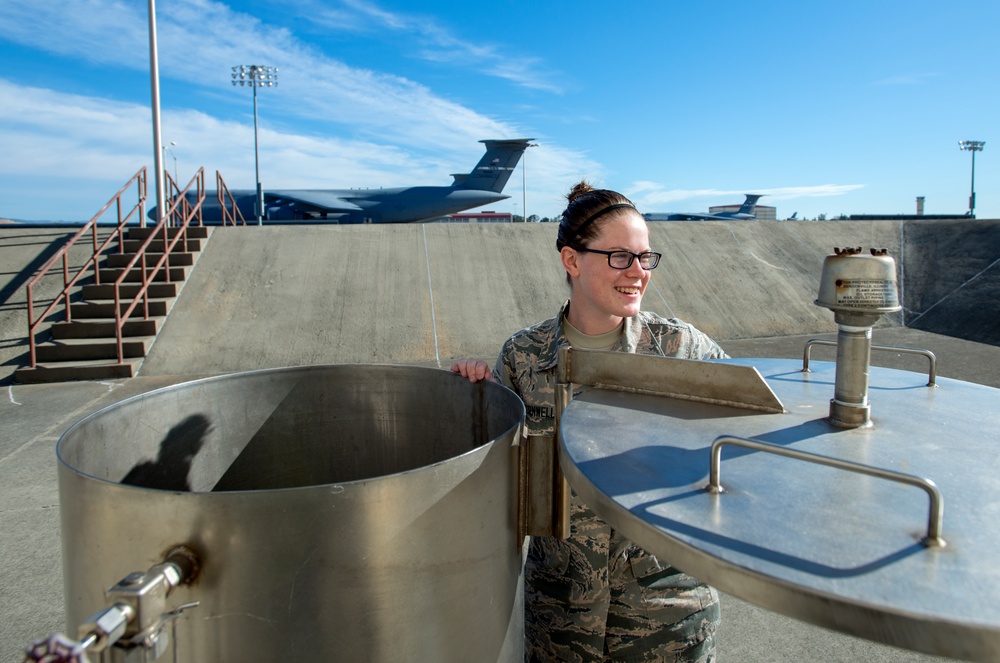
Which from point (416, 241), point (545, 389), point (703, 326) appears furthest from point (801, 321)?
point (545, 389)

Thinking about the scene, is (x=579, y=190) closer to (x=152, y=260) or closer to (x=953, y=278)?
(x=152, y=260)

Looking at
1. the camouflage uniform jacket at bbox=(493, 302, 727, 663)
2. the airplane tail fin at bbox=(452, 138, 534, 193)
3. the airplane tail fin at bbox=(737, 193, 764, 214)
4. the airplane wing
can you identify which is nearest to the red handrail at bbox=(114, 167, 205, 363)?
the camouflage uniform jacket at bbox=(493, 302, 727, 663)

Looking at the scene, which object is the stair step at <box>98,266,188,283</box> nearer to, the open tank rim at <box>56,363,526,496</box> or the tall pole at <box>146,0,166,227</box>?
the tall pole at <box>146,0,166,227</box>

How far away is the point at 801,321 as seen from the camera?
942cm

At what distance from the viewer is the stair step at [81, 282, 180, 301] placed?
848 centimetres

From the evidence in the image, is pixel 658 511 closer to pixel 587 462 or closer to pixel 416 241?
pixel 587 462

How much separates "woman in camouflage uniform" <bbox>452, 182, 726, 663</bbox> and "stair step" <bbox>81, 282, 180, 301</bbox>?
8175 mm

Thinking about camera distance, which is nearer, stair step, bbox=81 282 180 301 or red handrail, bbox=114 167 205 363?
red handrail, bbox=114 167 205 363

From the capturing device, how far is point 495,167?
1304 inches

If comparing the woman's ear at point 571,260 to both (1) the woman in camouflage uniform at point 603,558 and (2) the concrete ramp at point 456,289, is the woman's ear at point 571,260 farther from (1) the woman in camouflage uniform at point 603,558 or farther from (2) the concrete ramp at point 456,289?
(2) the concrete ramp at point 456,289

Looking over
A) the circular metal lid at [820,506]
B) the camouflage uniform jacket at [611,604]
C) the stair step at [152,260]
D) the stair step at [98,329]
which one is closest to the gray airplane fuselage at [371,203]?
the stair step at [152,260]

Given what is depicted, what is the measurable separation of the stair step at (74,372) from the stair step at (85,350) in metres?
0.17

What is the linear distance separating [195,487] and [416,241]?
9.00m

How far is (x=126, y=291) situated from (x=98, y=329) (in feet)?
3.22
